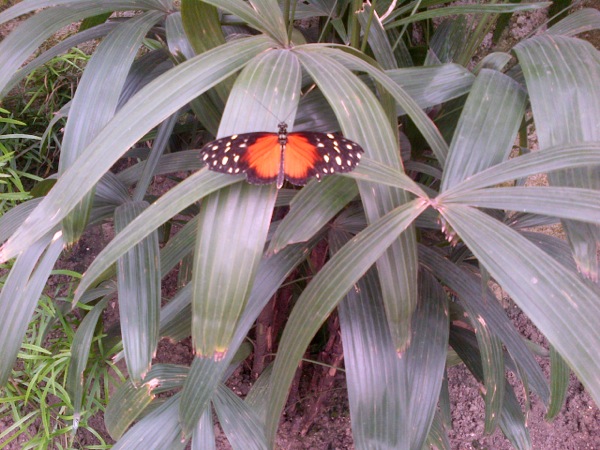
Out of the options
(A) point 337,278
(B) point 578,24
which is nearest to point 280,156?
(A) point 337,278

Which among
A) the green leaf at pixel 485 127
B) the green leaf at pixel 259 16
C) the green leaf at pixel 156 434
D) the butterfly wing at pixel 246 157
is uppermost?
the green leaf at pixel 259 16

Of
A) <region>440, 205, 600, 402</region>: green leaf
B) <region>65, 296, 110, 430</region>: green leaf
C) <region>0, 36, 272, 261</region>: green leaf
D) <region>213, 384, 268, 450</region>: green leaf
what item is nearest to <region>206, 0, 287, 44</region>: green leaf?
<region>0, 36, 272, 261</region>: green leaf

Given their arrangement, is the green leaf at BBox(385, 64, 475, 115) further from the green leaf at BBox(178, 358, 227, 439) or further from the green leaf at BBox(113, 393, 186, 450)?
the green leaf at BBox(113, 393, 186, 450)

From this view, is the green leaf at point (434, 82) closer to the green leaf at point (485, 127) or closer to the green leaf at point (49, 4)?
the green leaf at point (485, 127)

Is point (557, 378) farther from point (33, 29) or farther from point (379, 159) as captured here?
point (33, 29)

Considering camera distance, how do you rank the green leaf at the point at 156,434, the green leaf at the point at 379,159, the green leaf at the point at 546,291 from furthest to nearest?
the green leaf at the point at 156,434 < the green leaf at the point at 379,159 < the green leaf at the point at 546,291

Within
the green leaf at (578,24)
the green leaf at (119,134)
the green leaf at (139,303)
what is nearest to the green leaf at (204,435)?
the green leaf at (139,303)
